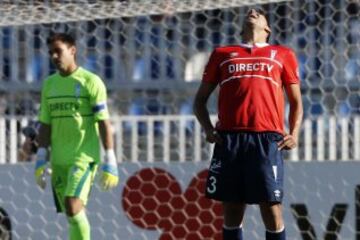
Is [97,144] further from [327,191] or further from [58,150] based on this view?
[327,191]

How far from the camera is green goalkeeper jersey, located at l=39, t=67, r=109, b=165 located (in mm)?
5930

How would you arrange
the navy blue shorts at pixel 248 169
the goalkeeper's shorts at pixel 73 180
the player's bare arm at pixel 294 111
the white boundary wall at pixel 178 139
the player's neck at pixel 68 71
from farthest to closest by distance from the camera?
the white boundary wall at pixel 178 139 < the player's neck at pixel 68 71 < the goalkeeper's shorts at pixel 73 180 < the player's bare arm at pixel 294 111 < the navy blue shorts at pixel 248 169

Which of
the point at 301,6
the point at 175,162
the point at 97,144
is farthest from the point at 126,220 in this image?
the point at 301,6

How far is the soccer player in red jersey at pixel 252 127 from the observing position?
16.3 ft

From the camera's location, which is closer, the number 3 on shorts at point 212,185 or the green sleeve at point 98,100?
the number 3 on shorts at point 212,185

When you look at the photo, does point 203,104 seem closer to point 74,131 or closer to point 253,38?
point 253,38

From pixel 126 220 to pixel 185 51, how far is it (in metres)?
2.30

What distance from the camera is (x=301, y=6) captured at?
7688 mm

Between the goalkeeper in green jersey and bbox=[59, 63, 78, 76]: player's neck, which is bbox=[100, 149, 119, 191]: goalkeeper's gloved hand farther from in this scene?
bbox=[59, 63, 78, 76]: player's neck

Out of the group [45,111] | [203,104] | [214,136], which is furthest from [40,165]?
[214,136]

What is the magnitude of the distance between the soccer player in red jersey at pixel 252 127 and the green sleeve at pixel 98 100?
95 centimetres

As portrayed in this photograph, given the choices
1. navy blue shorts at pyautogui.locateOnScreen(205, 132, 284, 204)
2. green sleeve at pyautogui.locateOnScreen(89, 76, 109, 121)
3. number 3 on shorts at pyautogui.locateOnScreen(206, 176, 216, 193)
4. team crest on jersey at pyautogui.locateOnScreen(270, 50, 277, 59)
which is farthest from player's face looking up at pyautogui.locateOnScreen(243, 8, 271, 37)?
green sleeve at pyautogui.locateOnScreen(89, 76, 109, 121)

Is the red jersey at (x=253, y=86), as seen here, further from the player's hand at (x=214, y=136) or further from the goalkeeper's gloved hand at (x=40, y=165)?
the goalkeeper's gloved hand at (x=40, y=165)

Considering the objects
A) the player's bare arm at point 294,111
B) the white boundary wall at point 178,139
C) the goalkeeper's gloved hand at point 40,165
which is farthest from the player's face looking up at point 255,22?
the white boundary wall at point 178,139
